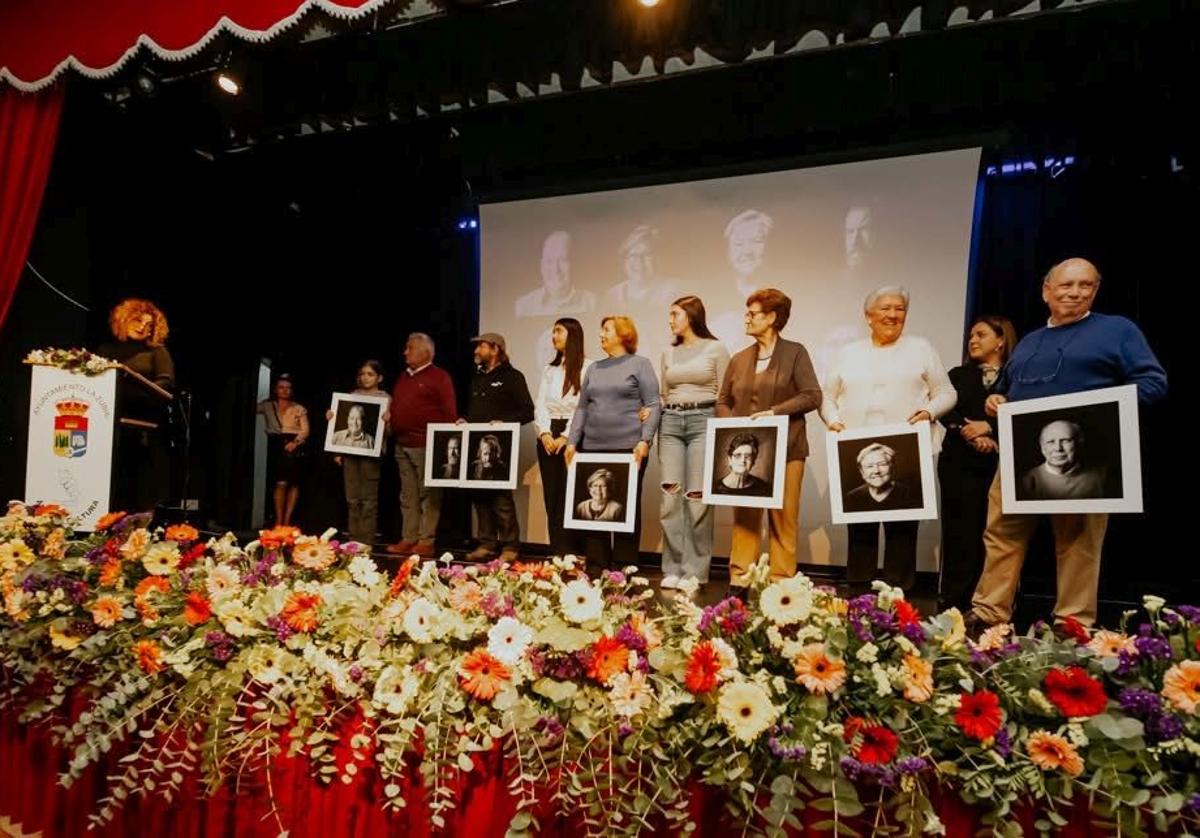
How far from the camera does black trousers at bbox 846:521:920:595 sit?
10.1 ft

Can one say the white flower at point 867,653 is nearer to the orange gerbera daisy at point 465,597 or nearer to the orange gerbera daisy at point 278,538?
the orange gerbera daisy at point 465,597

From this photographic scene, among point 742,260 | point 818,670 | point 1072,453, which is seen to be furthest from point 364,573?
point 742,260

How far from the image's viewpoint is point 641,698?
1231mm

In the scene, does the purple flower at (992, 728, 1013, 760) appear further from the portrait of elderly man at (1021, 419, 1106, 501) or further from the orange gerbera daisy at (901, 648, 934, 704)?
the portrait of elderly man at (1021, 419, 1106, 501)

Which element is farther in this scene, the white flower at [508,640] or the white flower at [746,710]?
the white flower at [508,640]

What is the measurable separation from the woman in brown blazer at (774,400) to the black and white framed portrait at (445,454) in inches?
65.0

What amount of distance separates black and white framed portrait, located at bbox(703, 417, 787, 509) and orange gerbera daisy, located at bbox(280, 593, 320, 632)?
196 centimetres

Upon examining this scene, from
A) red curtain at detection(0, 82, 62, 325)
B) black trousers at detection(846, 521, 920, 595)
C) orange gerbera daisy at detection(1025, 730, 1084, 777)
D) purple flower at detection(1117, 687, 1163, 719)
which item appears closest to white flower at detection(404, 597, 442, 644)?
orange gerbera daisy at detection(1025, 730, 1084, 777)

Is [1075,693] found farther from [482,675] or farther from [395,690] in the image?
[395,690]

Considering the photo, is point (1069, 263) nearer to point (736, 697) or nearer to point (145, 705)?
point (736, 697)

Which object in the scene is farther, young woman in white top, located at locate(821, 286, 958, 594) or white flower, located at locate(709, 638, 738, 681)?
young woman in white top, located at locate(821, 286, 958, 594)

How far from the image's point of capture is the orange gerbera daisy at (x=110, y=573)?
5.84 feet

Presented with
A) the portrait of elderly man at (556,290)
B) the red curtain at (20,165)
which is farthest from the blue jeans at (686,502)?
the red curtain at (20,165)

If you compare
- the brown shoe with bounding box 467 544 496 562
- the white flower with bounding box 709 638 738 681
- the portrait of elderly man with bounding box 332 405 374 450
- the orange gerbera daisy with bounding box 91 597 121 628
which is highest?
the portrait of elderly man with bounding box 332 405 374 450
